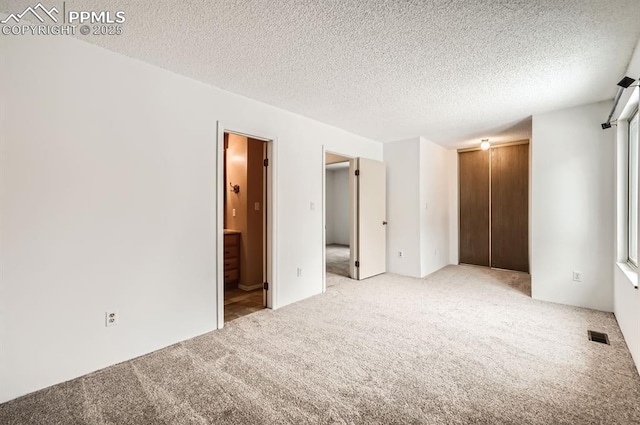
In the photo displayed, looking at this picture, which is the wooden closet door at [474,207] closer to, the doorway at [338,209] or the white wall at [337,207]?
the doorway at [338,209]

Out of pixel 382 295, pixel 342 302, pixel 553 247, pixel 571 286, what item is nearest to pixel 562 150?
pixel 553 247

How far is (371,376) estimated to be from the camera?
2.06m

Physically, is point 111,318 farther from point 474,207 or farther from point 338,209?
point 338,209

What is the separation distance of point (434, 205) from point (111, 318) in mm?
5032

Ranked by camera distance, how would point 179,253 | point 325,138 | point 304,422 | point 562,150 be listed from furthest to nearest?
point 325,138
point 562,150
point 179,253
point 304,422

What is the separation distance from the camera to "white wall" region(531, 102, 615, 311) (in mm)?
3324

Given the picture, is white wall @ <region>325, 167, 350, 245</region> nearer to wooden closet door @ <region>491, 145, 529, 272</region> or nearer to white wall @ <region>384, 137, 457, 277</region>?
white wall @ <region>384, 137, 457, 277</region>

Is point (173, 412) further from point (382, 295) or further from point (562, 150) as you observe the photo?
point (562, 150)

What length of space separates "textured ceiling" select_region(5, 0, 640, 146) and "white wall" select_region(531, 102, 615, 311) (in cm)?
38

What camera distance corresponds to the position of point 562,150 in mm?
3551

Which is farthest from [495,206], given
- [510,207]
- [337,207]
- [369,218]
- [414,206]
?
[337,207]

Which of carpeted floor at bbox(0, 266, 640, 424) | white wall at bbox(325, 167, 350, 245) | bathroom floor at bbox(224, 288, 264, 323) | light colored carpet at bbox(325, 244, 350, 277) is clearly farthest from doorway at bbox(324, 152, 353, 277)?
carpeted floor at bbox(0, 266, 640, 424)

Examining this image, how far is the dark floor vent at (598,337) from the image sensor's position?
2564mm

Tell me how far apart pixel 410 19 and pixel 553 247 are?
3.44m
